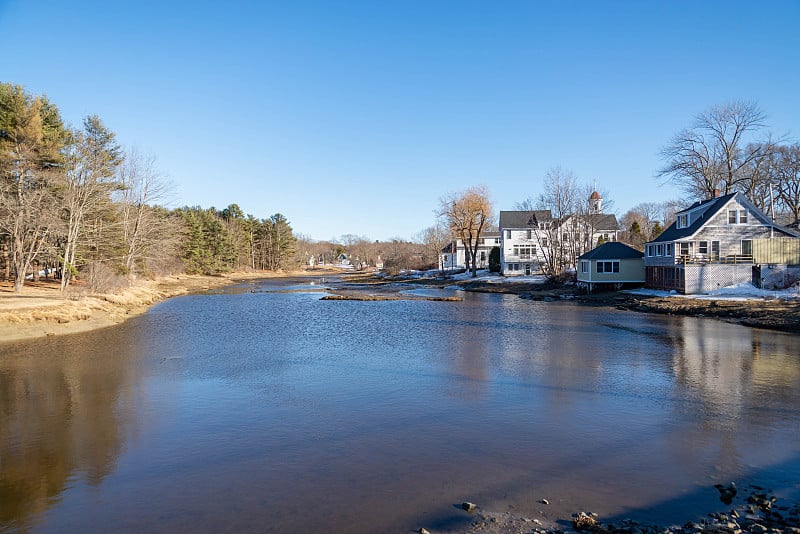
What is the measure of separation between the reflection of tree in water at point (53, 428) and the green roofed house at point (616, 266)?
35.9m

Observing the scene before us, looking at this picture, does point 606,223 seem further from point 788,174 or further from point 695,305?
point 695,305

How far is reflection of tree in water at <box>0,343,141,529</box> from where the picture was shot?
23.8ft

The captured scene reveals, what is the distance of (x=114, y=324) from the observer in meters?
25.8

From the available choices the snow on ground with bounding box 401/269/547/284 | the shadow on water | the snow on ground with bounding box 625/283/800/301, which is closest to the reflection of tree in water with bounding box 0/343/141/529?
the shadow on water

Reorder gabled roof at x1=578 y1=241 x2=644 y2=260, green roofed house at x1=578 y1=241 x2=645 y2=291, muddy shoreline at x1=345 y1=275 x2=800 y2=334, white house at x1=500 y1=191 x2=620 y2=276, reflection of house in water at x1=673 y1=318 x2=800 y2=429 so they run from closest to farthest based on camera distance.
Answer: reflection of house in water at x1=673 y1=318 x2=800 y2=429 → muddy shoreline at x1=345 y1=275 x2=800 y2=334 → gabled roof at x1=578 y1=241 x2=644 y2=260 → green roofed house at x1=578 y1=241 x2=645 y2=291 → white house at x1=500 y1=191 x2=620 y2=276

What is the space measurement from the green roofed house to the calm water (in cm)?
2132

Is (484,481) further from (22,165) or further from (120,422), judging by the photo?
(22,165)

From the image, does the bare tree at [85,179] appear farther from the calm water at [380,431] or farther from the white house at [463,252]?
the white house at [463,252]

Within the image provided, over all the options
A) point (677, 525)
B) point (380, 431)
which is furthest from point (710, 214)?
point (677, 525)

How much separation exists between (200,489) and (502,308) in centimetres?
2913

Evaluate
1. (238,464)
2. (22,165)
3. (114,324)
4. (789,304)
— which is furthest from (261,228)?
(238,464)

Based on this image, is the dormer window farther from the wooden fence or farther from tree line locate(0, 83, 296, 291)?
tree line locate(0, 83, 296, 291)

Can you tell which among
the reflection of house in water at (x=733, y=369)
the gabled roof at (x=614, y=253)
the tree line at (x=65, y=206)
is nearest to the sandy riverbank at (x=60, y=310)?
the tree line at (x=65, y=206)

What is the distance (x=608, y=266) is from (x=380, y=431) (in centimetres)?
3590
